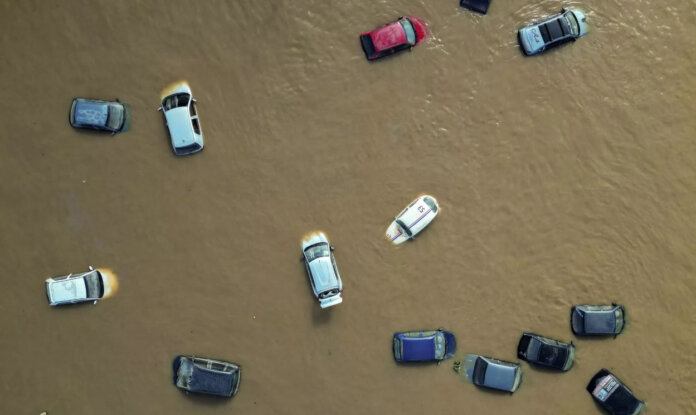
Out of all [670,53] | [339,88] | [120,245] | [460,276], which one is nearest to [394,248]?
[460,276]

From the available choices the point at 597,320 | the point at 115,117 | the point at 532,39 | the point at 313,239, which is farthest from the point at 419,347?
the point at 115,117

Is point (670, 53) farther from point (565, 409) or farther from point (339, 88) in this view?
point (565, 409)

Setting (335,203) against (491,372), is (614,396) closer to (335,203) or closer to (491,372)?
(491,372)

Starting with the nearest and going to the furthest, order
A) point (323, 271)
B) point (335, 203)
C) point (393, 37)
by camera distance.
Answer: point (323, 271) → point (393, 37) → point (335, 203)

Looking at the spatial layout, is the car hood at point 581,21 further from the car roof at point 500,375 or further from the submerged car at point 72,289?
the submerged car at point 72,289

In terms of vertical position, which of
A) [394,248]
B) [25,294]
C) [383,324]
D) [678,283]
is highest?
[25,294]

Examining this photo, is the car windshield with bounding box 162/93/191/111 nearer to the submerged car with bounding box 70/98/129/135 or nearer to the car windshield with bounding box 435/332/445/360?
the submerged car with bounding box 70/98/129/135

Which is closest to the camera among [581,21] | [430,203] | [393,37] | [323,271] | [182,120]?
[323,271]
